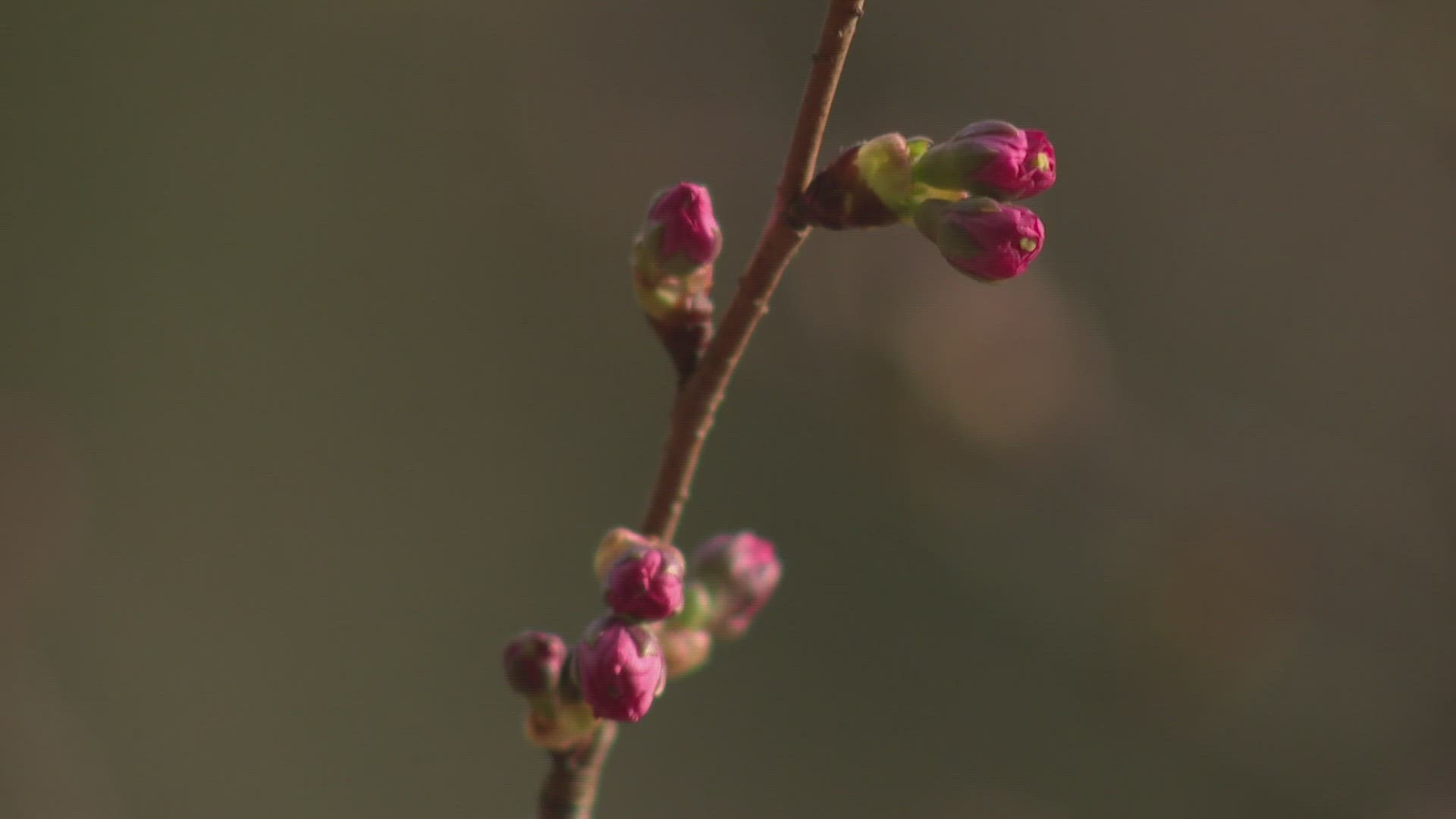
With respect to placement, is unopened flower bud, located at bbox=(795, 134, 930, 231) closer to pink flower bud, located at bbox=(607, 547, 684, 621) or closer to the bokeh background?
pink flower bud, located at bbox=(607, 547, 684, 621)

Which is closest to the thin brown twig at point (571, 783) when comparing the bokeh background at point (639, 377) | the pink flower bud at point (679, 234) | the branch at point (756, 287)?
the branch at point (756, 287)

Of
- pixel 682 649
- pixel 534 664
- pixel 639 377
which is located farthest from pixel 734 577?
pixel 639 377

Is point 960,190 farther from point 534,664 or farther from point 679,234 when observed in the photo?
point 534,664

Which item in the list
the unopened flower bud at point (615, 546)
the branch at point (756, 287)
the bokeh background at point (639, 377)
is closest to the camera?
the branch at point (756, 287)

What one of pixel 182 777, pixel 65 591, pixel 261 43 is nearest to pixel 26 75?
pixel 261 43

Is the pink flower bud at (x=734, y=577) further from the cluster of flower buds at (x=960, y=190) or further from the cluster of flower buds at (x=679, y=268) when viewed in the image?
the cluster of flower buds at (x=960, y=190)

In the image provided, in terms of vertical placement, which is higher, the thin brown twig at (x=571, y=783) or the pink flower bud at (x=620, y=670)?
the pink flower bud at (x=620, y=670)
